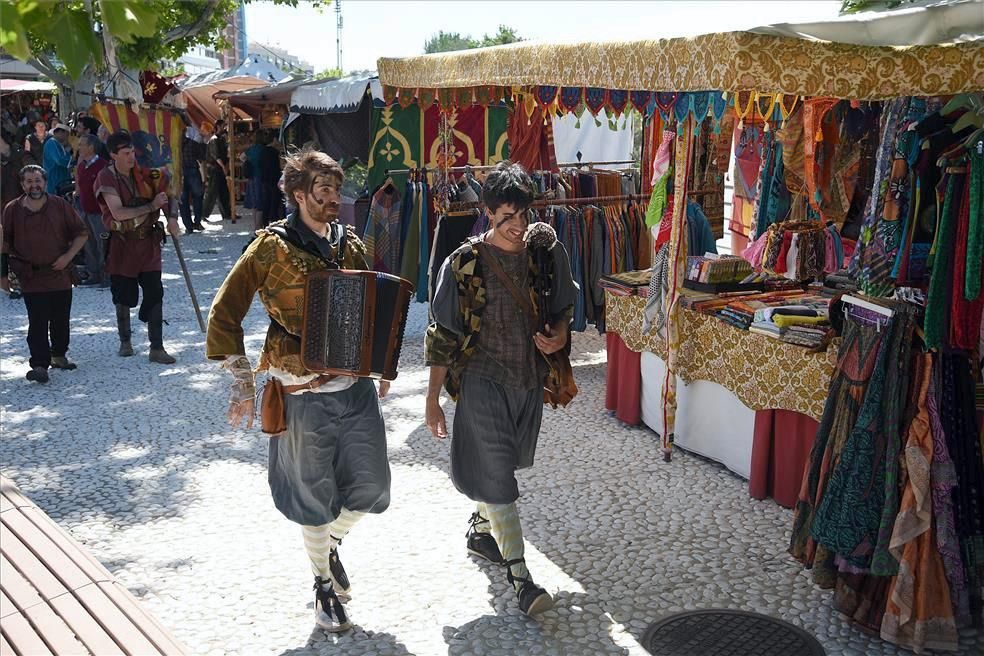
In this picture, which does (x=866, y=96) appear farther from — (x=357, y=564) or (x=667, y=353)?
(x=357, y=564)

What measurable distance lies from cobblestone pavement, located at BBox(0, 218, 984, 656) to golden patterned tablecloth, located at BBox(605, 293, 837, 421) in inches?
21.2

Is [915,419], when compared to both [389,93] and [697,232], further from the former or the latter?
[389,93]

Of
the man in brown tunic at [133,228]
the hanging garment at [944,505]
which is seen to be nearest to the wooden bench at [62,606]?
the hanging garment at [944,505]

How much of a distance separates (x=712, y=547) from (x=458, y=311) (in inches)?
69.0

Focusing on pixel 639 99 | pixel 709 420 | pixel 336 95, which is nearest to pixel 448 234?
pixel 639 99

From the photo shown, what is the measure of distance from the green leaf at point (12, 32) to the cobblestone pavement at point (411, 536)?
8.53 feet

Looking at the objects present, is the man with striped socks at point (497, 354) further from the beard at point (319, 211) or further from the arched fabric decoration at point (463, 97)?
the arched fabric decoration at point (463, 97)

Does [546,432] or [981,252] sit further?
[546,432]

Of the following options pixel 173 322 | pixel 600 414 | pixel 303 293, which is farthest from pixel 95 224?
pixel 303 293

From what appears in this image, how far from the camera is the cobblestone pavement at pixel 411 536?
13.1ft

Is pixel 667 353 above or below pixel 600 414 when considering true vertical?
above

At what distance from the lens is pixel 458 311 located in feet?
13.0

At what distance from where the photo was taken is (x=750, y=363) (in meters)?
5.33

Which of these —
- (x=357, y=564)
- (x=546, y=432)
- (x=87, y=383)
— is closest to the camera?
(x=357, y=564)
